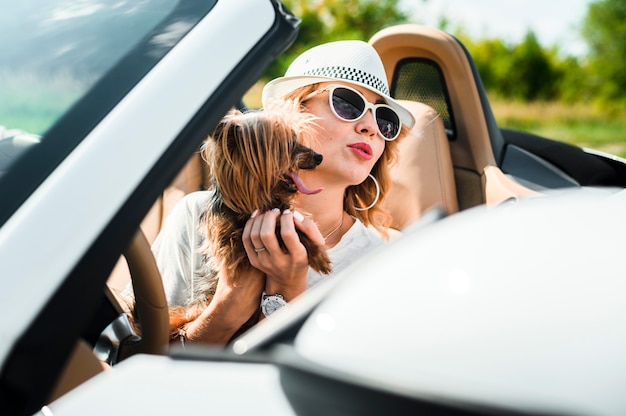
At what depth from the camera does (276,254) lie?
1.38 m

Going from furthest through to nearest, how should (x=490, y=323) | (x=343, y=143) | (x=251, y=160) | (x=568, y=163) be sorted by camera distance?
(x=568, y=163) < (x=343, y=143) < (x=251, y=160) < (x=490, y=323)

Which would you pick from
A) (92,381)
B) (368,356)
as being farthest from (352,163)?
(368,356)

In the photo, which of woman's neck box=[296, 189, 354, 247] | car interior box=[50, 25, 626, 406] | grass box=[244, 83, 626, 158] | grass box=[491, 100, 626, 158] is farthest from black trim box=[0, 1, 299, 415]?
grass box=[491, 100, 626, 158]

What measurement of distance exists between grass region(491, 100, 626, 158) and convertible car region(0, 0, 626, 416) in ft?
40.6

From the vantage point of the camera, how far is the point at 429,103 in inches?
109

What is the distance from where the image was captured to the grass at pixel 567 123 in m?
14.1

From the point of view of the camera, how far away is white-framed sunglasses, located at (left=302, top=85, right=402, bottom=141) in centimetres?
160

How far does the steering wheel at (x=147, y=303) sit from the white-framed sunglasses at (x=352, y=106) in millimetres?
502

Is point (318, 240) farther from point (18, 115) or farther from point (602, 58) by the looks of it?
point (602, 58)

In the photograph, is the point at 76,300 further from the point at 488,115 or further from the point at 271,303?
the point at 488,115

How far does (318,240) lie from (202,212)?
22 centimetres

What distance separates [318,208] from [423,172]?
3.21 ft

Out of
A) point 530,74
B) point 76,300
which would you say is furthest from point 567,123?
point 76,300

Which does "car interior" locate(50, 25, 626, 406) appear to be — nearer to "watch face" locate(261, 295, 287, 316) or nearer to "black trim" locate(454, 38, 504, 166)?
"black trim" locate(454, 38, 504, 166)
